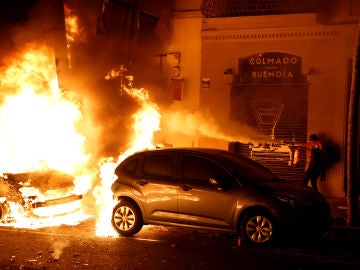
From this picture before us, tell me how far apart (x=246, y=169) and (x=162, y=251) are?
2.17m

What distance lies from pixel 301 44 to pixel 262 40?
1.16 meters

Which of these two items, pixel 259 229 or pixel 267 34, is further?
pixel 267 34

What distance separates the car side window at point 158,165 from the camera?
32.3 feet

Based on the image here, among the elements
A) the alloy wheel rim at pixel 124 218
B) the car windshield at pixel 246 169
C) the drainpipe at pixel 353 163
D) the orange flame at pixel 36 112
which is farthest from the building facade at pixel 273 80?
the alloy wheel rim at pixel 124 218

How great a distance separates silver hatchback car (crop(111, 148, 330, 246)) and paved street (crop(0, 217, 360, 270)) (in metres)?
0.34

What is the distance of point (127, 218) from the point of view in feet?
32.7

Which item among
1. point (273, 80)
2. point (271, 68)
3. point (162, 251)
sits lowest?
point (162, 251)

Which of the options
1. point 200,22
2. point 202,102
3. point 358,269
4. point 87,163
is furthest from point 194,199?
point 200,22

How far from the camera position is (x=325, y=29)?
15.2 meters

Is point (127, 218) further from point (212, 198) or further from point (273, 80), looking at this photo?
point (273, 80)

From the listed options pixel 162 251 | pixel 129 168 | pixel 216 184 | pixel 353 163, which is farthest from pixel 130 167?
pixel 353 163

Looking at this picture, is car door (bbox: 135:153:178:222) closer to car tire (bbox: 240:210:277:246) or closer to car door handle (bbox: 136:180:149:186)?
car door handle (bbox: 136:180:149:186)

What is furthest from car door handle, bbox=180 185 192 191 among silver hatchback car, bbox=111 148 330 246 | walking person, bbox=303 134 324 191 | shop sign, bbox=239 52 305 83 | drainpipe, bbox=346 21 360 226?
shop sign, bbox=239 52 305 83

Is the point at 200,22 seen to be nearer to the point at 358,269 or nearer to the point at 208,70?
the point at 208,70
